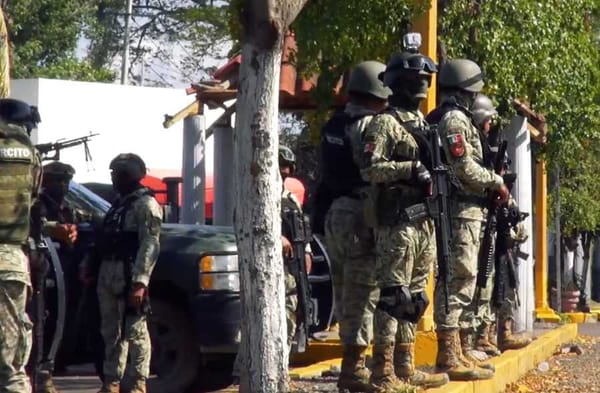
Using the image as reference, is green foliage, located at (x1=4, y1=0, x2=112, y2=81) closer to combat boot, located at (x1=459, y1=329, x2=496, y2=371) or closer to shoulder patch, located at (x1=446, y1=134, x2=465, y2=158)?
combat boot, located at (x1=459, y1=329, x2=496, y2=371)

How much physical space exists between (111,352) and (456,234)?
7.86 ft

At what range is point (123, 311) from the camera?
9.05 metres

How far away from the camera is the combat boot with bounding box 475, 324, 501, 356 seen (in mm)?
11477

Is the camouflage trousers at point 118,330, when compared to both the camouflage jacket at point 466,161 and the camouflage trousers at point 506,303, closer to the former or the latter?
the camouflage jacket at point 466,161

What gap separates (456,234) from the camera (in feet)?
31.8

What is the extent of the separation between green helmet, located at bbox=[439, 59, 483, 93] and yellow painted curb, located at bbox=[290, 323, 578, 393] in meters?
2.00

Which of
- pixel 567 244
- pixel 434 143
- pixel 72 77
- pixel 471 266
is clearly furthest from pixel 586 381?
pixel 72 77

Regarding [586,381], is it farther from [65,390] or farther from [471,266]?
[65,390]

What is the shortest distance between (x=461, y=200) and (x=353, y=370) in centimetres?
163

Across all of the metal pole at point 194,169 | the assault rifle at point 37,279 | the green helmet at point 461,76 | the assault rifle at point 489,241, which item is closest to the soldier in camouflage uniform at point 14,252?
the assault rifle at point 37,279

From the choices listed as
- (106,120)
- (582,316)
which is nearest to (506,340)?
(582,316)

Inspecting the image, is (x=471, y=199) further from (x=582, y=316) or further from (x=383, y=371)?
(x=582, y=316)

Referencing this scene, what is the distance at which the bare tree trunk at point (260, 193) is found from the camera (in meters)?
7.84

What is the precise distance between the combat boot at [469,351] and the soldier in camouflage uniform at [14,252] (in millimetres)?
3571
